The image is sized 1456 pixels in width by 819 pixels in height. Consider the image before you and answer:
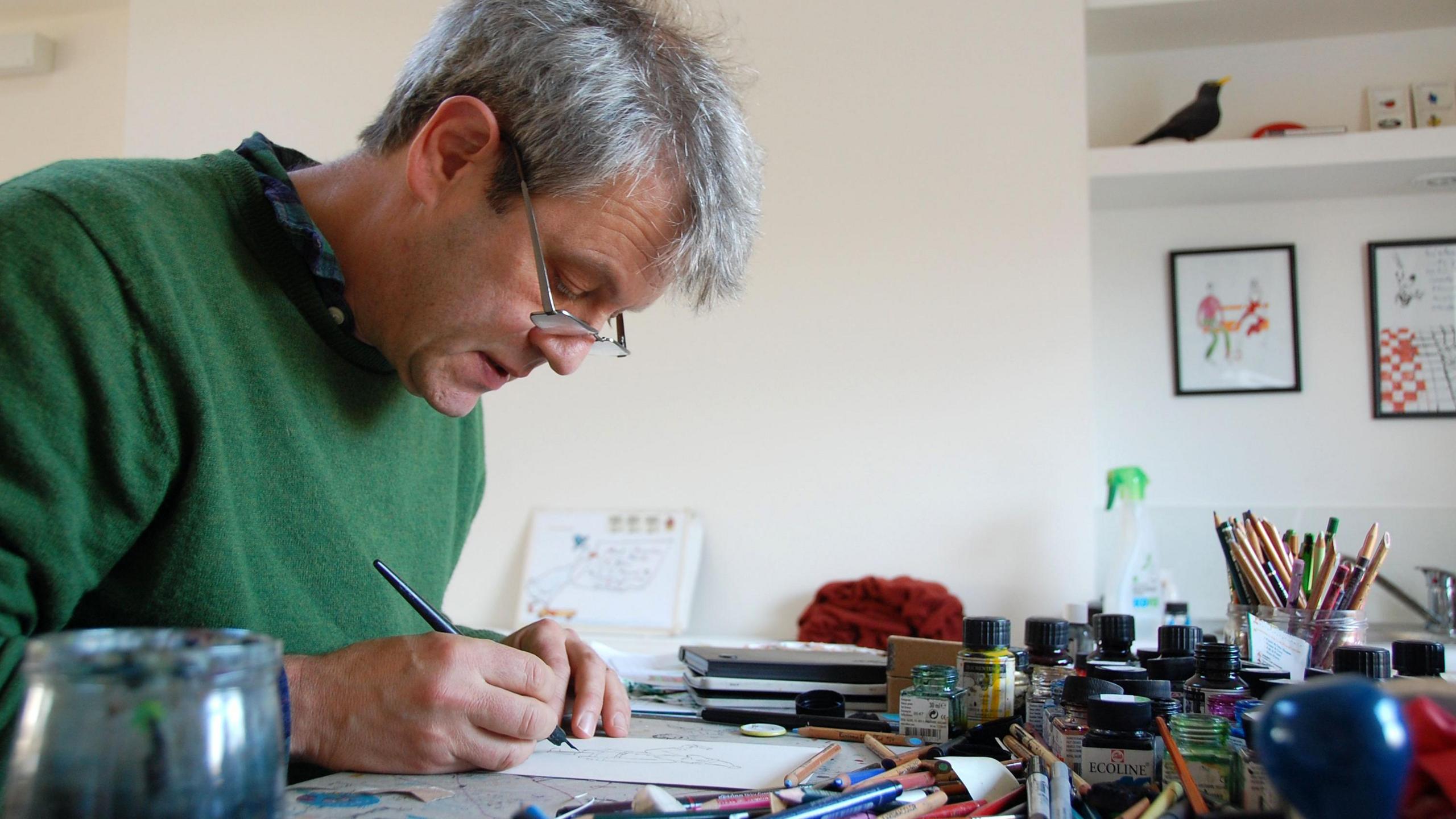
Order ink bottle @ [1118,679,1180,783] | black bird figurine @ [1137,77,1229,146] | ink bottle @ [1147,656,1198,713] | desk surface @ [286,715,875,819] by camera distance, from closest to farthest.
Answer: desk surface @ [286,715,875,819] → ink bottle @ [1118,679,1180,783] → ink bottle @ [1147,656,1198,713] → black bird figurine @ [1137,77,1229,146]

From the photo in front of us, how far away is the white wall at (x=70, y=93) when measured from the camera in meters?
3.67

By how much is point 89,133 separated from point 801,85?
2.64 m

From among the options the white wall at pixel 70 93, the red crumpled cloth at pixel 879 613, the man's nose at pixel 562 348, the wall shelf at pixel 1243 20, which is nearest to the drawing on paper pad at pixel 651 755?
the man's nose at pixel 562 348

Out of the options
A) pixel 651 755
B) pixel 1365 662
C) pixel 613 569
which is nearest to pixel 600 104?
pixel 651 755

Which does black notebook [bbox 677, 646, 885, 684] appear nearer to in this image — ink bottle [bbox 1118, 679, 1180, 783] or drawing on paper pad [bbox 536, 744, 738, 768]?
drawing on paper pad [bbox 536, 744, 738, 768]

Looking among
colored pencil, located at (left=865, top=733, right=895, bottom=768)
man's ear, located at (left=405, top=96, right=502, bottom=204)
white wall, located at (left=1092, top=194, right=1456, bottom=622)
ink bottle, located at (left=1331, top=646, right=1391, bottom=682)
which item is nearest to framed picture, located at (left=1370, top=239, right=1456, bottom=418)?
white wall, located at (left=1092, top=194, right=1456, bottom=622)

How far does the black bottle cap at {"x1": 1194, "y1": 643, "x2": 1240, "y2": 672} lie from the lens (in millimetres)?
843

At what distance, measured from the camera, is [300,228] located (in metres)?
1.01

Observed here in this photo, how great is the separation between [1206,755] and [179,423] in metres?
0.87

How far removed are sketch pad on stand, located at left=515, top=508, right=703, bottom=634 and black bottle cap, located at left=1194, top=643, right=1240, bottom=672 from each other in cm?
199

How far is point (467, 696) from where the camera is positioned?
2.69 ft

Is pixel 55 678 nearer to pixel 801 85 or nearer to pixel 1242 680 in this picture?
pixel 1242 680

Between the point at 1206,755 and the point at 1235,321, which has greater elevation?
the point at 1235,321

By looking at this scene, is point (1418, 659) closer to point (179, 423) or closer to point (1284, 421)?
point (179, 423)
